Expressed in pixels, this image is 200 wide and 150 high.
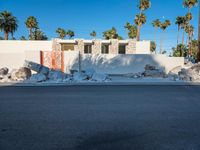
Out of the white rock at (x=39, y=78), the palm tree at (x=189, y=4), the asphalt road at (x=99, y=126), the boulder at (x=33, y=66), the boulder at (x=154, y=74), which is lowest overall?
the asphalt road at (x=99, y=126)

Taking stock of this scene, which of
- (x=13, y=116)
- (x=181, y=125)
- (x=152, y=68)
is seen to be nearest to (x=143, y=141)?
(x=181, y=125)

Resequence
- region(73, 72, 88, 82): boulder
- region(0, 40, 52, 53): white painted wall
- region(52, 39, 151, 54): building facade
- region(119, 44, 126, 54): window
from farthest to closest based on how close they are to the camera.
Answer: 1. region(119, 44, 126, 54): window
2. region(0, 40, 52, 53): white painted wall
3. region(52, 39, 151, 54): building facade
4. region(73, 72, 88, 82): boulder

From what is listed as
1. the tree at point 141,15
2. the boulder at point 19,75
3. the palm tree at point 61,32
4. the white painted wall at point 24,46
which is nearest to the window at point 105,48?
the white painted wall at point 24,46

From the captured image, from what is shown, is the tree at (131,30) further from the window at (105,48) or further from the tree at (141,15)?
the window at (105,48)

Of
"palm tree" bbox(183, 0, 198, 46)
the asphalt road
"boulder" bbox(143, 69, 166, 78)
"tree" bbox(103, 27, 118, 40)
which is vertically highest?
"palm tree" bbox(183, 0, 198, 46)

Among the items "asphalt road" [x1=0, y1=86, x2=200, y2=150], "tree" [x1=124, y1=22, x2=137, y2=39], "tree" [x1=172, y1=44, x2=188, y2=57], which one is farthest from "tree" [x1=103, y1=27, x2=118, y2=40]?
"asphalt road" [x1=0, y1=86, x2=200, y2=150]

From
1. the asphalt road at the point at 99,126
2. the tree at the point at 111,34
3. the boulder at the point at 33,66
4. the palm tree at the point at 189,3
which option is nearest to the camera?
the asphalt road at the point at 99,126

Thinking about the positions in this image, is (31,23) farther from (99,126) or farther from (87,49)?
(99,126)

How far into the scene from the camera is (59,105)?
327 inches

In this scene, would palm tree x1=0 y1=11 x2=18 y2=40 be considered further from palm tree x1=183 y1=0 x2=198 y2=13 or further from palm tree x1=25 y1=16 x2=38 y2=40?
palm tree x1=183 y1=0 x2=198 y2=13

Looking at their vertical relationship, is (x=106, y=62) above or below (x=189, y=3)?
below

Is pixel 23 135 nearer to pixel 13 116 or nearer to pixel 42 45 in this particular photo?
pixel 13 116

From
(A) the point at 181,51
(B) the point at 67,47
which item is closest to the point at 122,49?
(B) the point at 67,47

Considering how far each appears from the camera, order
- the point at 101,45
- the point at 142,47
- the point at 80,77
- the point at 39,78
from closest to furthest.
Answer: the point at 39,78
the point at 80,77
the point at 101,45
the point at 142,47
